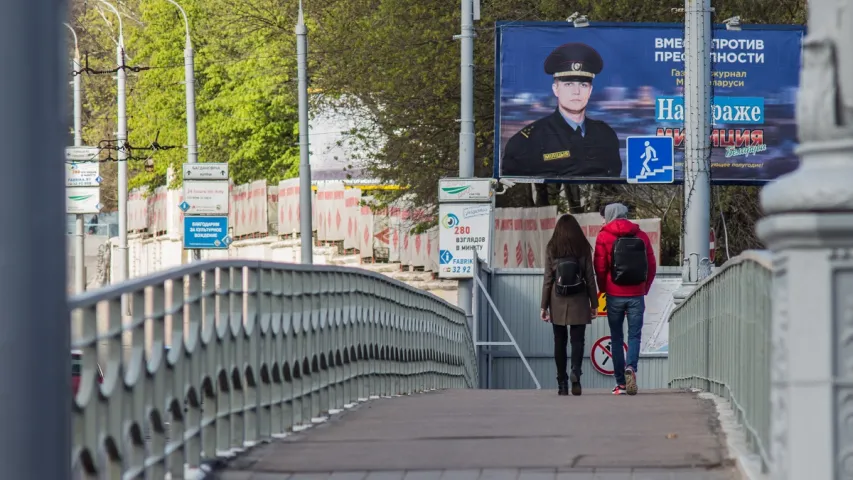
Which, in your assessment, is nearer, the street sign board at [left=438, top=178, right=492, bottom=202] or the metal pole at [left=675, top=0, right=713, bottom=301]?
the metal pole at [left=675, top=0, right=713, bottom=301]

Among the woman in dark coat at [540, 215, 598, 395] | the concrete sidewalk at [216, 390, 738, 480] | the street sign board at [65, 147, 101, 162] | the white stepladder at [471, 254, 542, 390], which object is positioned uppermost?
the street sign board at [65, 147, 101, 162]

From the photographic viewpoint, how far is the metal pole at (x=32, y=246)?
3.17m

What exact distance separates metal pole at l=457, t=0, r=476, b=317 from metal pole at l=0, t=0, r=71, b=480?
24055 millimetres

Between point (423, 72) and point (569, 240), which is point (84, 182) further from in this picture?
point (569, 240)

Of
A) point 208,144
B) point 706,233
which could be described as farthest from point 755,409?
point 208,144

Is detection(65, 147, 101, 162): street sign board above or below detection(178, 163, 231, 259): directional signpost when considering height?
above

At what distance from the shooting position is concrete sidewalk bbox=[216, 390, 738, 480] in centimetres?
728

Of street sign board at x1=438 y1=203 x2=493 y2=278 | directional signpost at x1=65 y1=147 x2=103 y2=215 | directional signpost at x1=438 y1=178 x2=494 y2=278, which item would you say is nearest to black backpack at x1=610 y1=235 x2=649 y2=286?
directional signpost at x1=438 y1=178 x2=494 y2=278

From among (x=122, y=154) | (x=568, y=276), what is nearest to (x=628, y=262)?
(x=568, y=276)

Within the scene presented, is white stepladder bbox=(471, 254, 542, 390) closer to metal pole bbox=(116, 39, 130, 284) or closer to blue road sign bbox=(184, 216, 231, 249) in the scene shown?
blue road sign bbox=(184, 216, 231, 249)

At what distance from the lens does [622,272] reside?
14.1 meters

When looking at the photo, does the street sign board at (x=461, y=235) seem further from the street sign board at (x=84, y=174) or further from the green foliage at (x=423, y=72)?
the street sign board at (x=84, y=174)

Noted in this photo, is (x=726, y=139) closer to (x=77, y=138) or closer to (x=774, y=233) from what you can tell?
(x=774, y=233)

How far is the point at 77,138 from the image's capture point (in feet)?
192
